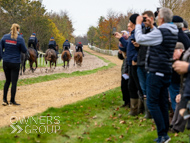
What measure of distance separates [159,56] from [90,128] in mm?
2244

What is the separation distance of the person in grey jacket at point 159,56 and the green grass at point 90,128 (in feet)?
2.35

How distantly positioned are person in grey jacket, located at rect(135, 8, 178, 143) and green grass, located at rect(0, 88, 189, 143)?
0.72 m

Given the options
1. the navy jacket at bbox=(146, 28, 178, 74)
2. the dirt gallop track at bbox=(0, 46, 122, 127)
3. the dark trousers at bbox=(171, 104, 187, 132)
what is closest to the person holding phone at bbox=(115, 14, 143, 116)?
the navy jacket at bbox=(146, 28, 178, 74)

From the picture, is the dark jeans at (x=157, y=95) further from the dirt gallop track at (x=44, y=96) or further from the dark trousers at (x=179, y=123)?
the dirt gallop track at (x=44, y=96)

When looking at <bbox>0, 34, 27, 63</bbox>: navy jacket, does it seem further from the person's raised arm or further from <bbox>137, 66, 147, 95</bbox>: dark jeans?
the person's raised arm

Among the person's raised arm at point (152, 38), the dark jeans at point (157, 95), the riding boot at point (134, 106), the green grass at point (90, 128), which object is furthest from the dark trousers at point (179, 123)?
the riding boot at point (134, 106)

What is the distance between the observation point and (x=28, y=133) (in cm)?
547

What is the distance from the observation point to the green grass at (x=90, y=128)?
17.3 ft

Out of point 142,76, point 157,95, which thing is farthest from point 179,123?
point 142,76

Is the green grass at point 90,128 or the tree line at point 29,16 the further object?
the tree line at point 29,16

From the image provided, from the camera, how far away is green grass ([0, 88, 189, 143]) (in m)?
5.27

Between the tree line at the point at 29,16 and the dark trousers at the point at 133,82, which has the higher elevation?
the tree line at the point at 29,16

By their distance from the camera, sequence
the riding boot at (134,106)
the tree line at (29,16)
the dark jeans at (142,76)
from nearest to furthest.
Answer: the dark jeans at (142,76) < the riding boot at (134,106) < the tree line at (29,16)

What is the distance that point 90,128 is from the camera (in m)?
6.04
